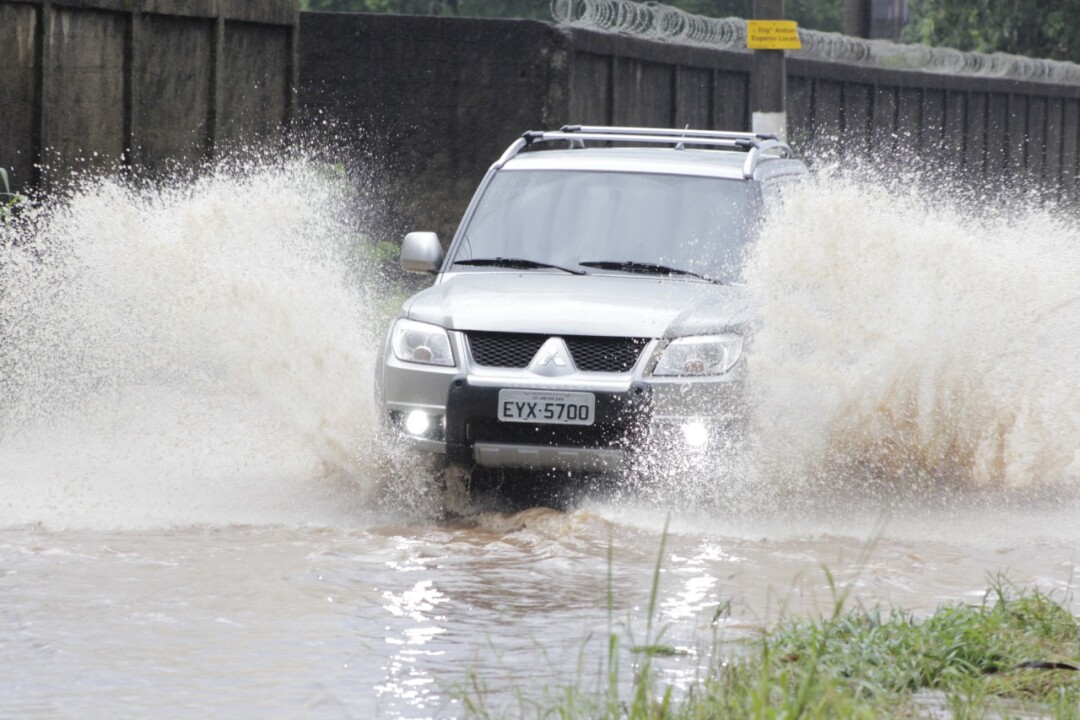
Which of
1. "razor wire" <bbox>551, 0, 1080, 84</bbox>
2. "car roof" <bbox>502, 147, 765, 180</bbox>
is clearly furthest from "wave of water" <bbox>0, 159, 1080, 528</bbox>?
"razor wire" <bbox>551, 0, 1080, 84</bbox>

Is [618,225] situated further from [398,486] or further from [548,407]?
[398,486]

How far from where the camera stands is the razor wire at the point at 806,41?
18.3m

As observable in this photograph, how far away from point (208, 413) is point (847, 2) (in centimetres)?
1713

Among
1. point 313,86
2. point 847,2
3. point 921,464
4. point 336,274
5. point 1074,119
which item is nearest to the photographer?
point 921,464

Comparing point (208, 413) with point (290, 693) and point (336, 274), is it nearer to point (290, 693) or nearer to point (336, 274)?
point (336, 274)

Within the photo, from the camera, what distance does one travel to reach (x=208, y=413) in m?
12.1

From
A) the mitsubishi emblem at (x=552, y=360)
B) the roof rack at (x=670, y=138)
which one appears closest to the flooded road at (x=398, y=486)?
the roof rack at (x=670, y=138)

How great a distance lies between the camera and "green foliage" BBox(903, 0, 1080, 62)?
3809 cm

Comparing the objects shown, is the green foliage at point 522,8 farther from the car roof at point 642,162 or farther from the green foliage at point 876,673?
the green foliage at point 876,673

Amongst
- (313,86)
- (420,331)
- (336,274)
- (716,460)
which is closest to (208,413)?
(336,274)

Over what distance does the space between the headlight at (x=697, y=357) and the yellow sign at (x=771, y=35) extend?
6.81 metres

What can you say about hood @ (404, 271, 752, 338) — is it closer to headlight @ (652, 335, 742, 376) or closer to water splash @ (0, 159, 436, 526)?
headlight @ (652, 335, 742, 376)

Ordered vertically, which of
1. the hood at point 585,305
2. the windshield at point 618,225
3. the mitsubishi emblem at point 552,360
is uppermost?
the windshield at point 618,225

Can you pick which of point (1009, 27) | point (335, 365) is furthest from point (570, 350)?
point (1009, 27)
